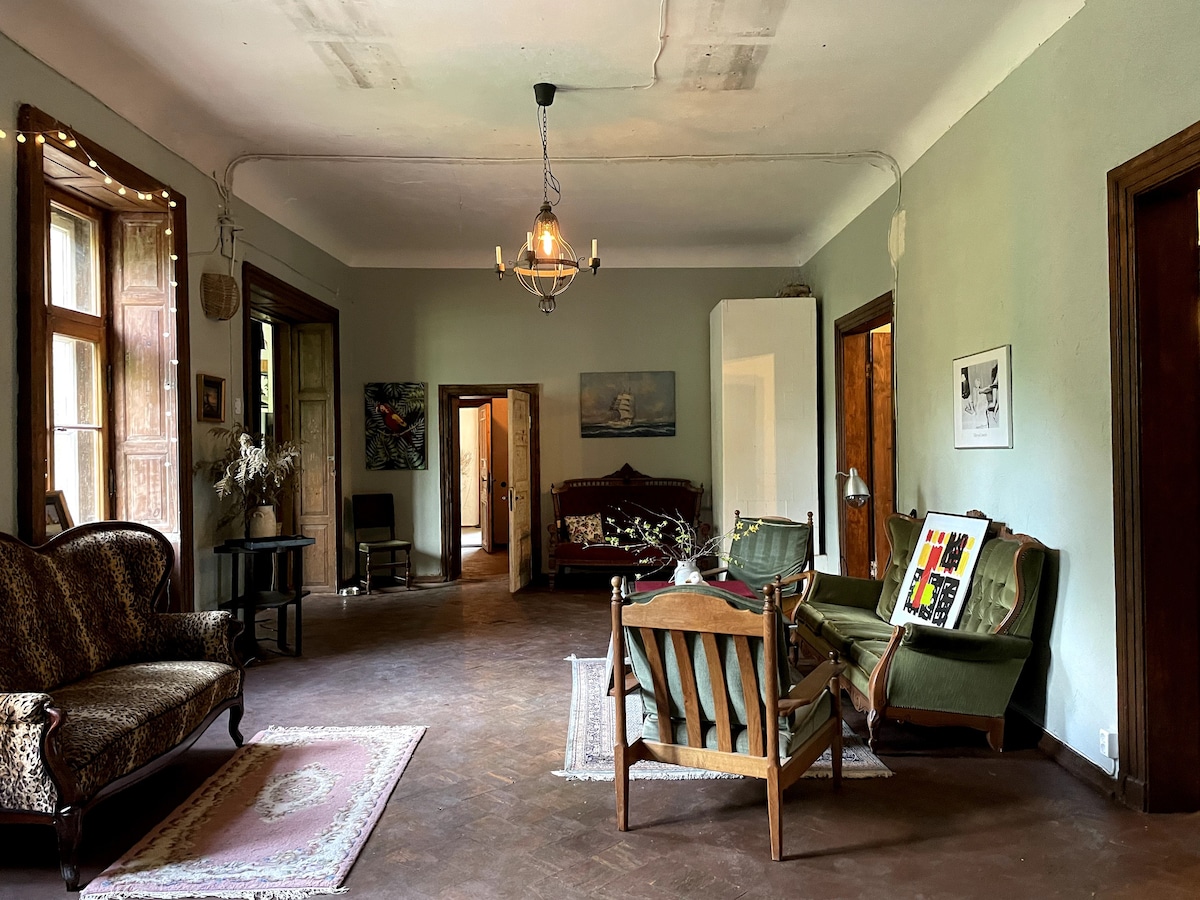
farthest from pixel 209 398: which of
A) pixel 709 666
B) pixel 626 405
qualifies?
pixel 626 405

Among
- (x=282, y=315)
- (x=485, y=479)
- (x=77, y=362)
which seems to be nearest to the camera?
(x=77, y=362)

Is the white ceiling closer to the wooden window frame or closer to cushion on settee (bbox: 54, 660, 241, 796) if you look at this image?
the wooden window frame

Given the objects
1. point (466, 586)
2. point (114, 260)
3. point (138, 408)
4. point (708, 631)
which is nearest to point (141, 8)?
point (114, 260)

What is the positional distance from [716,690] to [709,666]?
0.10m

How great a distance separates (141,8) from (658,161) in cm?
350

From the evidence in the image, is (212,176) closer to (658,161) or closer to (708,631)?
(658,161)

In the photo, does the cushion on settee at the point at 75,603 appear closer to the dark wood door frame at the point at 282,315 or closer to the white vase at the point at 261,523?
the white vase at the point at 261,523

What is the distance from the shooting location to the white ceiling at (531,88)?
13.1 feet

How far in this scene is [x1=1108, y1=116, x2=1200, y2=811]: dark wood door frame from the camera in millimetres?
3182

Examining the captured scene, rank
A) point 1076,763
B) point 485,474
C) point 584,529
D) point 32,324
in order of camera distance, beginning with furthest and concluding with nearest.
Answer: point 485,474 < point 584,529 < point 32,324 < point 1076,763

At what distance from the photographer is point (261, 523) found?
5672 millimetres

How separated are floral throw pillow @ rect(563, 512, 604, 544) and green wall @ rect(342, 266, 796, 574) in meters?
0.83

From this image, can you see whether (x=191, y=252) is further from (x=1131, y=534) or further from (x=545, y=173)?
(x=1131, y=534)

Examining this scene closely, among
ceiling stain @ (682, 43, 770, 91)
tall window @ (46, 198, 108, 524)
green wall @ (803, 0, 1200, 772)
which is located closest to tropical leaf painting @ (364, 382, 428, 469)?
tall window @ (46, 198, 108, 524)
